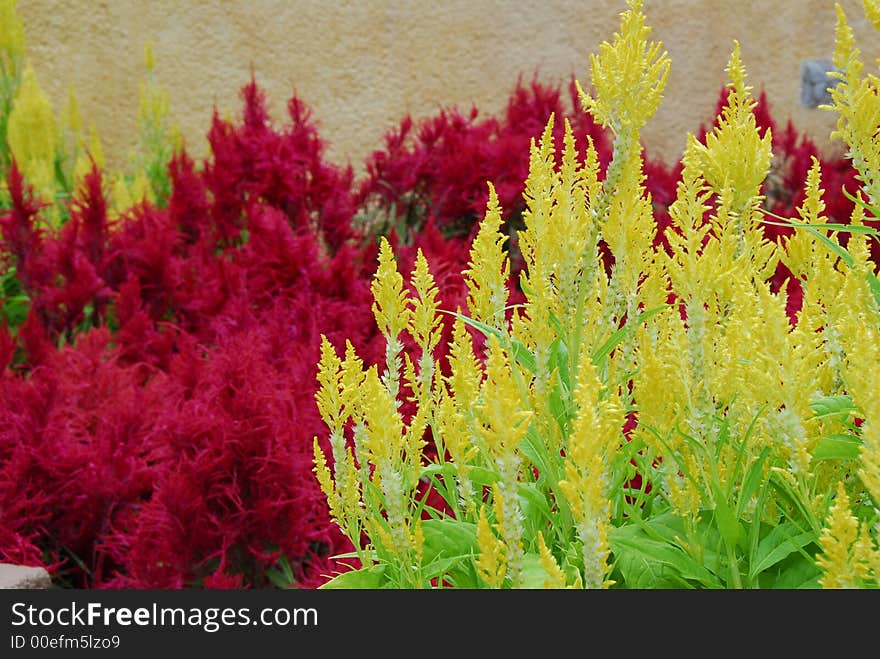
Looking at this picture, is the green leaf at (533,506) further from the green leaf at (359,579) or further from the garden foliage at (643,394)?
the green leaf at (359,579)

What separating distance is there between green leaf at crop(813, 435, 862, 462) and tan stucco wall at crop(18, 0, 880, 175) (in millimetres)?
4115

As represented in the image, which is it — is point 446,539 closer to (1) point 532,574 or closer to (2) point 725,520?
(1) point 532,574

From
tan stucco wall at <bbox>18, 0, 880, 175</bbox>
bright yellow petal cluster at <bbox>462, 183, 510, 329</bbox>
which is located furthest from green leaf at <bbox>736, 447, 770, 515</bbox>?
tan stucco wall at <bbox>18, 0, 880, 175</bbox>

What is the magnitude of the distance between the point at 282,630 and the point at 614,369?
1.73 ft

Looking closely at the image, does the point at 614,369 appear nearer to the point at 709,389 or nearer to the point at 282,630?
the point at 709,389

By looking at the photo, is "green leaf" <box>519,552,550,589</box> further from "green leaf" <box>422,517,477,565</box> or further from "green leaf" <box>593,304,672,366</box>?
"green leaf" <box>593,304,672,366</box>

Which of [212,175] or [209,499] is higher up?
[212,175]

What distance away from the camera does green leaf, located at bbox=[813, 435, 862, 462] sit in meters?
1.00

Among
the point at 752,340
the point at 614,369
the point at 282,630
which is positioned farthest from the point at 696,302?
the point at 282,630

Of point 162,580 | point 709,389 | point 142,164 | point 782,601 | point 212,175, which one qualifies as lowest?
point 162,580

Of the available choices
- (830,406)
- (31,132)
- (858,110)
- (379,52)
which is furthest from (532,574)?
(379,52)

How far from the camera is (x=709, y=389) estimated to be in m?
1.03

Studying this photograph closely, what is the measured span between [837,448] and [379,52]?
167 inches

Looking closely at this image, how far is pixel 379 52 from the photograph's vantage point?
4.94 m
